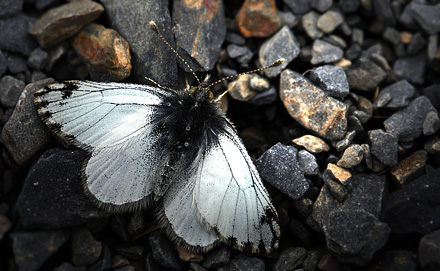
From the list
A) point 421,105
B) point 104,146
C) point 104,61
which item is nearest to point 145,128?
point 104,146

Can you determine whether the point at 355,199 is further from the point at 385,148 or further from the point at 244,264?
the point at 244,264

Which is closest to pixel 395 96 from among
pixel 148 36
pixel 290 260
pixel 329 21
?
pixel 329 21

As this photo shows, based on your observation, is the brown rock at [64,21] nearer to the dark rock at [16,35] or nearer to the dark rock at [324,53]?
the dark rock at [16,35]

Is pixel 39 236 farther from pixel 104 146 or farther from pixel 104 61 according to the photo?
pixel 104 61

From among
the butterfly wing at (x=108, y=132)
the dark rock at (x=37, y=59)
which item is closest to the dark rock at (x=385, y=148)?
the butterfly wing at (x=108, y=132)

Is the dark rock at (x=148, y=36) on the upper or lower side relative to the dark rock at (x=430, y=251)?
upper

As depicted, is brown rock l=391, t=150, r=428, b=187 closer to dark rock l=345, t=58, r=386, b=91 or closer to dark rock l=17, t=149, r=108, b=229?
dark rock l=345, t=58, r=386, b=91

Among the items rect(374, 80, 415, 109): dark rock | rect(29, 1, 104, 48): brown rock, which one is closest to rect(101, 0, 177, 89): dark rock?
rect(29, 1, 104, 48): brown rock
